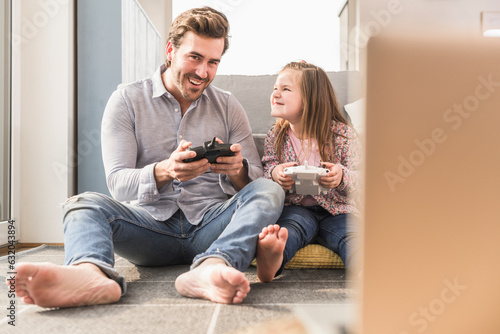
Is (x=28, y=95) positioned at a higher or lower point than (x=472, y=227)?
higher

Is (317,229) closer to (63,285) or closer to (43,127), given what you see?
(63,285)

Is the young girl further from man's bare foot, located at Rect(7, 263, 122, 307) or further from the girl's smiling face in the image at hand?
man's bare foot, located at Rect(7, 263, 122, 307)

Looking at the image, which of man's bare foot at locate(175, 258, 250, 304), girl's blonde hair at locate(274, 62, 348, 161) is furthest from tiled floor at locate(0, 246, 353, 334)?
girl's blonde hair at locate(274, 62, 348, 161)

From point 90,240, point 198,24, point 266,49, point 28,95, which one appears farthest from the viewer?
point 266,49

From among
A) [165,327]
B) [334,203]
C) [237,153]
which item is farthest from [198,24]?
[165,327]

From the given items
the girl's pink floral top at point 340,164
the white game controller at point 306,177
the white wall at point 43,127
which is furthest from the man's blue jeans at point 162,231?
the white wall at point 43,127

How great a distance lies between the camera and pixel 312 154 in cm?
142

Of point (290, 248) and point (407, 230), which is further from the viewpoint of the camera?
point (290, 248)

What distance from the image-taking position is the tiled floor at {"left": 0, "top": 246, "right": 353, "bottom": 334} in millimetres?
696

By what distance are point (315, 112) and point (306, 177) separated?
0.34 metres

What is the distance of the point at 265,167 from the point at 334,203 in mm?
252

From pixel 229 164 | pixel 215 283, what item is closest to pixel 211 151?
pixel 229 164

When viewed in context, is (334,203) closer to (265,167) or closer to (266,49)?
(265,167)

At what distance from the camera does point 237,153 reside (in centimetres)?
109
